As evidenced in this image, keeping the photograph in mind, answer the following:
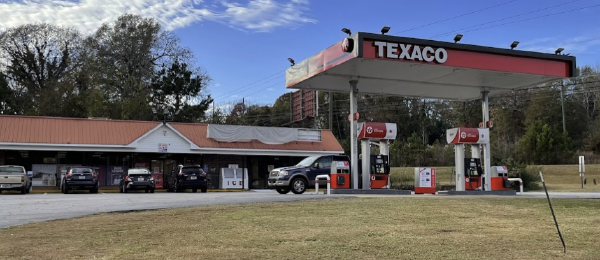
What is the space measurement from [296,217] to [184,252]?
13.4ft

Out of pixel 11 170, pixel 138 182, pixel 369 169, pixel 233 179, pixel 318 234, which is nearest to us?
pixel 318 234

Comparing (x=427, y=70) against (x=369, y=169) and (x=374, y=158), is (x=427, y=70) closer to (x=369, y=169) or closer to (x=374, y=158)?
(x=374, y=158)

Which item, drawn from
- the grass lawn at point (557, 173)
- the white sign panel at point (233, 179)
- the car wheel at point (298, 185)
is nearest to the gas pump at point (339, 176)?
the car wheel at point (298, 185)

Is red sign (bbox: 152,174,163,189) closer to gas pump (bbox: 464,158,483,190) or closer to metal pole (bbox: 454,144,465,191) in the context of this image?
metal pole (bbox: 454,144,465,191)

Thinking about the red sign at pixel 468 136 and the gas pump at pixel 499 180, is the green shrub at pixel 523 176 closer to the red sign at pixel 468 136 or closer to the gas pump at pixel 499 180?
the gas pump at pixel 499 180

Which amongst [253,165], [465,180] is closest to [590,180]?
[465,180]

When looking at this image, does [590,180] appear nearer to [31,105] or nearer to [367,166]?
[367,166]

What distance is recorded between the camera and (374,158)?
21797 mm

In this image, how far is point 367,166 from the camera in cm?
2150

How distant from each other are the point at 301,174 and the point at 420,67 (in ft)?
20.9

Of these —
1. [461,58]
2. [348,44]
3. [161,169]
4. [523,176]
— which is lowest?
[523,176]

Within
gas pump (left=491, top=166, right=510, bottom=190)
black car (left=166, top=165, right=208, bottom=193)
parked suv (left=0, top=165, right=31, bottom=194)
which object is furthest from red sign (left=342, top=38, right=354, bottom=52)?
parked suv (left=0, top=165, right=31, bottom=194)

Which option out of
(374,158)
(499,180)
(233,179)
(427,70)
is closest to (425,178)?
(374,158)

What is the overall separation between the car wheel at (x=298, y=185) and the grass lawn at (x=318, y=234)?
8997 millimetres
